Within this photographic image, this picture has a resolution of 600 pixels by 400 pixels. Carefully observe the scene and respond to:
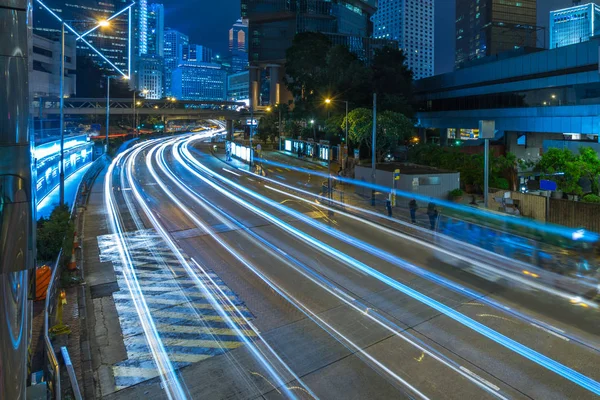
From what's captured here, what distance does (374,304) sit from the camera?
41.0ft

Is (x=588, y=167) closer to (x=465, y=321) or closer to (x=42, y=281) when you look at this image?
(x=465, y=321)

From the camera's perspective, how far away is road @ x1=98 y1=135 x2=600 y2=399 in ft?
28.0

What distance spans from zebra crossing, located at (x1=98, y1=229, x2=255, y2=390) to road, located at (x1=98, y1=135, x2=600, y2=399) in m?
0.04

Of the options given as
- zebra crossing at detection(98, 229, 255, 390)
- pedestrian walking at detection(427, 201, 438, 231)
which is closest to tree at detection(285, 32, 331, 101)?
pedestrian walking at detection(427, 201, 438, 231)

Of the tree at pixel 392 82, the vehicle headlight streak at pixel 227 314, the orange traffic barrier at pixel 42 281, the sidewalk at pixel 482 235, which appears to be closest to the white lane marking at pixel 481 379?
the vehicle headlight streak at pixel 227 314

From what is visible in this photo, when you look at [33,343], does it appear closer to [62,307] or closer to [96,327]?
[96,327]

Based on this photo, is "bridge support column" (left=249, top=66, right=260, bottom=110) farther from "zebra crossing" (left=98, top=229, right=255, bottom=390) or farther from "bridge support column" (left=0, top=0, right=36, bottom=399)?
"bridge support column" (left=0, top=0, right=36, bottom=399)

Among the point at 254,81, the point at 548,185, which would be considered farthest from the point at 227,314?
the point at 254,81

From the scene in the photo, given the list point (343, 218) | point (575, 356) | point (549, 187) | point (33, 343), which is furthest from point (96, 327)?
point (549, 187)

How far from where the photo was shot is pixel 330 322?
11281mm

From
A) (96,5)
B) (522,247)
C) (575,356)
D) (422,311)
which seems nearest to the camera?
(575,356)

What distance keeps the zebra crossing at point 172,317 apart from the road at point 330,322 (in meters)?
0.04

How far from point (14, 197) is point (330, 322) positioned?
8681mm

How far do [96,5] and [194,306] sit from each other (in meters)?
210
